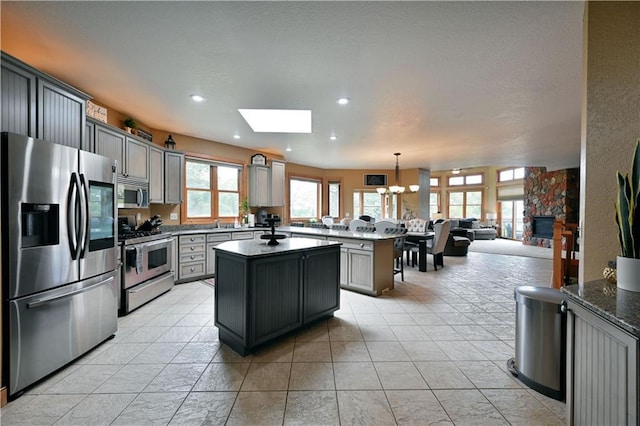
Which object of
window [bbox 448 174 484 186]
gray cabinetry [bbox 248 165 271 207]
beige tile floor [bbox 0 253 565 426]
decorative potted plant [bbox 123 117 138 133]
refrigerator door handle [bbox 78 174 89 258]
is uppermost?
window [bbox 448 174 484 186]

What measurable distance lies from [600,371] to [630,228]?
742 millimetres

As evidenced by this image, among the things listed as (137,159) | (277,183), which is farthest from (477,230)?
(137,159)

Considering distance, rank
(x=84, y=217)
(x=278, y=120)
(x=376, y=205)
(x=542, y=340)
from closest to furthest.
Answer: (x=542, y=340) < (x=84, y=217) < (x=278, y=120) < (x=376, y=205)

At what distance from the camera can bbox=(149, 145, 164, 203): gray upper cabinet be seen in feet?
14.0

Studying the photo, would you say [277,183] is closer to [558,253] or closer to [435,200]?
[558,253]

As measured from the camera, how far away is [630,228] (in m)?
1.35

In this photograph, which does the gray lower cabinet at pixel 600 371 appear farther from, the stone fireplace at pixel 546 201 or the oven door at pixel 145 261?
the stone fireplace at pixel 546 201

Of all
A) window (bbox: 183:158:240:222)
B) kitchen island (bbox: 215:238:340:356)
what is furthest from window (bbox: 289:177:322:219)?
kitchen island (bbox: 215:238:340:356)

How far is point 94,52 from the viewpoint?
244 centimetres

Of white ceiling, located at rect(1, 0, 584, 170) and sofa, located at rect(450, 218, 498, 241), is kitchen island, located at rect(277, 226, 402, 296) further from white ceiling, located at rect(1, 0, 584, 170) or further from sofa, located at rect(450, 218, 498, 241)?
sofa, located at rect(450, 218, 498, 241)

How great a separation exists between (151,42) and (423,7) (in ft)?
7.20

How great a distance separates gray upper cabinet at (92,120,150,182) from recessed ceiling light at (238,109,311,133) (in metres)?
1.60

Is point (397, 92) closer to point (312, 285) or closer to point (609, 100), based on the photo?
point (609, 100)

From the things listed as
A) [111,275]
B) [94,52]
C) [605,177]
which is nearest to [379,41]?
[605,177]
